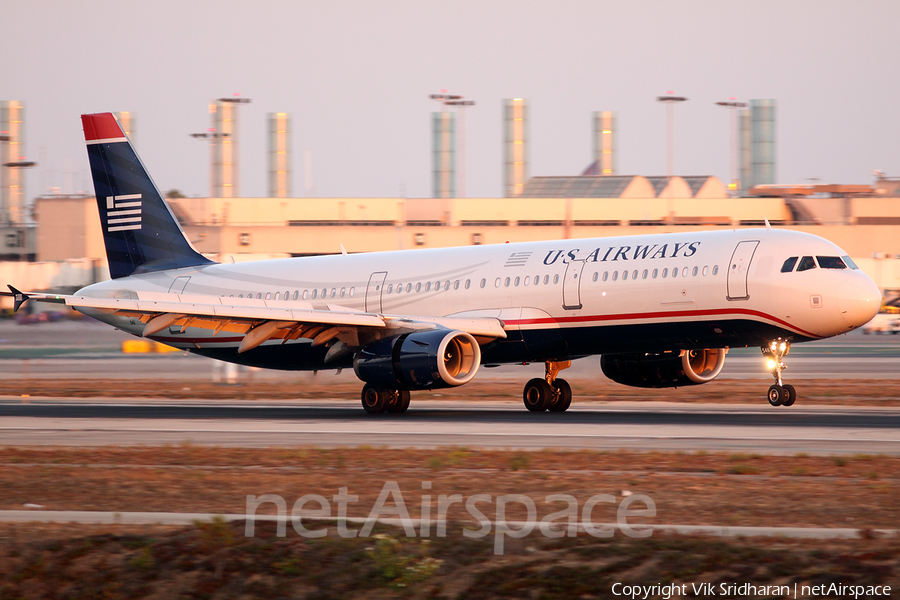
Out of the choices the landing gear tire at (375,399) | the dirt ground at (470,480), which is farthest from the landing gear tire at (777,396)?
the dirt ground at (470,480)

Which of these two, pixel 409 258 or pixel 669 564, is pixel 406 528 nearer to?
pixel 669 564

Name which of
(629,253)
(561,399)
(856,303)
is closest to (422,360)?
(561,399)

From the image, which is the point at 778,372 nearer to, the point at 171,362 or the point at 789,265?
the point at 789,265

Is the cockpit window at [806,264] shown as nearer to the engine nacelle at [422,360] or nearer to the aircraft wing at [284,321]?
the aircraft wing at [284,321]

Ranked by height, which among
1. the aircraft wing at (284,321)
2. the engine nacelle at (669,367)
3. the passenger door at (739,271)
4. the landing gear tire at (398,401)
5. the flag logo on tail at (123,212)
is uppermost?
the flag logo on tail at (123,212)

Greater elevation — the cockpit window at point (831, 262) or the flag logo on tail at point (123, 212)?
the flag logo on tail at point (123, 212)

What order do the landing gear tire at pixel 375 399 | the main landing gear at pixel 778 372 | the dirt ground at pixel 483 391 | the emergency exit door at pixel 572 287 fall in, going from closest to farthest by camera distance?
the main landing gear at pixel 778 372
the emergency exit door at pixel 572 287
the landing gear tire at pixel 375 399
the dirt ground at pixel 483 391

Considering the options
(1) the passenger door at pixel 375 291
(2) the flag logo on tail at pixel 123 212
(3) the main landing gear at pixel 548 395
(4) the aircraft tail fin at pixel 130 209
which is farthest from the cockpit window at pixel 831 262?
(2) the flag logo on tail at pixel 123 212

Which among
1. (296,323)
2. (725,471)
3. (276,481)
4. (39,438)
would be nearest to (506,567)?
(276,481)

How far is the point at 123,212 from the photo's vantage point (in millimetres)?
35125

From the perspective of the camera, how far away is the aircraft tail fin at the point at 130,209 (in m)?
35.0

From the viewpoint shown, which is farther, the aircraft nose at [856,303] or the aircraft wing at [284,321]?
the aircraft wing at [284,321]

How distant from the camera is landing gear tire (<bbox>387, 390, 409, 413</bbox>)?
92.1 feet

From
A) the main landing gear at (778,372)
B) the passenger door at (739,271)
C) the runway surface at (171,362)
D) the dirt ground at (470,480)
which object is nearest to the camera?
the dirt ground at (470,480)
